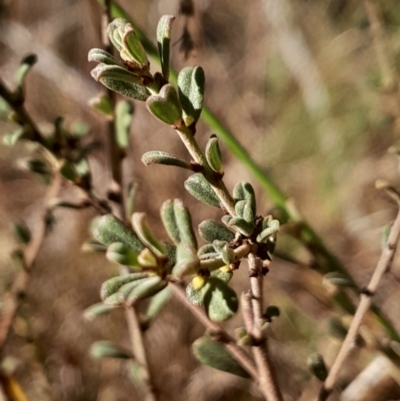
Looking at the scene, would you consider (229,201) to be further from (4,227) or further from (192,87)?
(4,227)

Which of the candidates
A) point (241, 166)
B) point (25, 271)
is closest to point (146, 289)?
point (25, 271)

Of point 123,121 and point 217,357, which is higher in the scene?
point 123,121

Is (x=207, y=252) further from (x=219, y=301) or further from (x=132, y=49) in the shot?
(x=132, y=49)

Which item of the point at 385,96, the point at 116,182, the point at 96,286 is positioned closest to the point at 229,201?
the point at 116,182

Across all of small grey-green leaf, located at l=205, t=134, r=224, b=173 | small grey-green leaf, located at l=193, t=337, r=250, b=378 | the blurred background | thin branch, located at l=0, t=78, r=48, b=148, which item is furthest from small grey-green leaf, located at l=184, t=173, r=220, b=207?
the blurred background

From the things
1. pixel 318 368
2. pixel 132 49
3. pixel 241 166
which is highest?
pixel 132 49

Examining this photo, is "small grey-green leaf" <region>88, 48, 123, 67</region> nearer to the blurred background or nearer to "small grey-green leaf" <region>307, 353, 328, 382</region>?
"small grey-green leaf" <region>307, 353, 328, 382</region>
